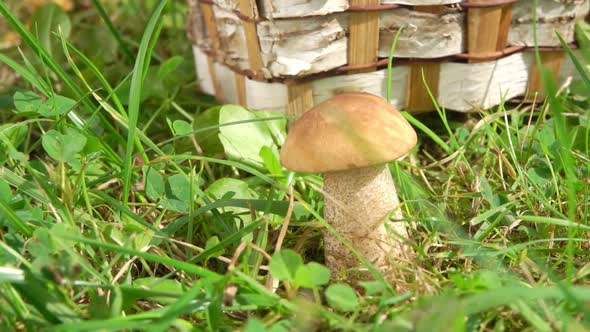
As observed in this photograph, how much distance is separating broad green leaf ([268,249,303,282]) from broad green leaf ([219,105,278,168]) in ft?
1.33

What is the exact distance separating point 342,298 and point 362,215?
0.19 metres

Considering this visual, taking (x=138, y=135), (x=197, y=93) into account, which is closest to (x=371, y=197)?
(x=138, y=135)

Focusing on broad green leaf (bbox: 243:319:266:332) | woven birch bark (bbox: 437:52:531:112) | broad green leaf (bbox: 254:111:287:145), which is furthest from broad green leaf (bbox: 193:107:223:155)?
broad green leaf (bbox: 243:319:266:332)

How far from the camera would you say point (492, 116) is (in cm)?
123

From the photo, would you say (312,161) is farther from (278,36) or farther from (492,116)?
(492,116)

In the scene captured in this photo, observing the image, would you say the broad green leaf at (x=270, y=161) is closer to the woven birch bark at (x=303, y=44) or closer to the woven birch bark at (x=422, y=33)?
the woven birch bark at (x=303, y=44)

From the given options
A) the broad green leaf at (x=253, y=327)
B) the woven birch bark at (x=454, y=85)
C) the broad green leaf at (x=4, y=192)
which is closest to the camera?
the broad green leaf at (x=253, y=327)

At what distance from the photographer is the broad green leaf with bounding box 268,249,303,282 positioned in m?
0.83

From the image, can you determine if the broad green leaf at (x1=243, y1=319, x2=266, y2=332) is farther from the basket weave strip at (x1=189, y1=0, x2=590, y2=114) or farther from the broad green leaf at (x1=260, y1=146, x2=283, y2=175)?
the basket weave strip at (x1=189, y1=0, x2=590, y2=114)

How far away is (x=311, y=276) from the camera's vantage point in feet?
2.73

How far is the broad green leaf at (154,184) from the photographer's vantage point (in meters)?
1.04

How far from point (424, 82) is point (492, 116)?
6.7 inches

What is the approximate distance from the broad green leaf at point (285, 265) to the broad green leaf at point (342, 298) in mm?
61

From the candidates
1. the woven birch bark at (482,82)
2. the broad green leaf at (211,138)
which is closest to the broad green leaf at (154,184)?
the broad green leaf at (211,138)
